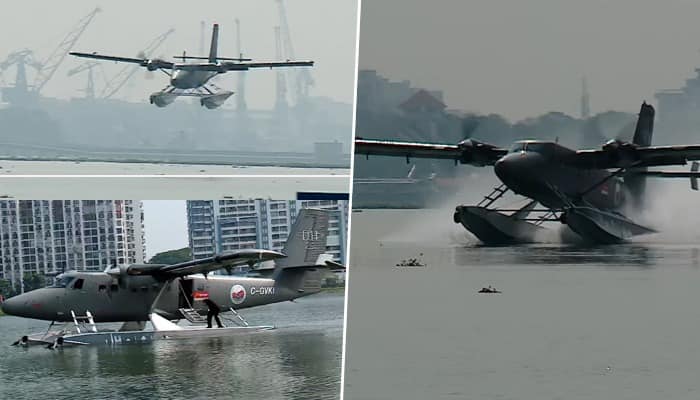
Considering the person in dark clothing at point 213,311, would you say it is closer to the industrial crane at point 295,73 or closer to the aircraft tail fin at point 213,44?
the industrial crane at point 295,73

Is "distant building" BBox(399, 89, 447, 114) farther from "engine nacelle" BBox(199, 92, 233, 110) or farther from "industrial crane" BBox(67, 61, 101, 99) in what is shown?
"industrial crane" BBox(67, 61, 101, 99)

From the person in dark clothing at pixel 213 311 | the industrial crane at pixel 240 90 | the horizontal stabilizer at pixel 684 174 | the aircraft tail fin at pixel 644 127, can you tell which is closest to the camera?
the industrial crane at pixel 240 90

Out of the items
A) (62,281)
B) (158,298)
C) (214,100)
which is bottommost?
(158,298)

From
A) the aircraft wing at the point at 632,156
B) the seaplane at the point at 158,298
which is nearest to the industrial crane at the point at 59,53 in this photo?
the aircraft wing at the point at 632,156

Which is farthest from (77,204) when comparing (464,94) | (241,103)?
(464,94)

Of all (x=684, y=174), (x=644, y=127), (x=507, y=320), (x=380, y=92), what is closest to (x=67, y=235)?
(x=380, y=92)

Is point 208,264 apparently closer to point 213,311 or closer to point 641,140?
point 213,311
